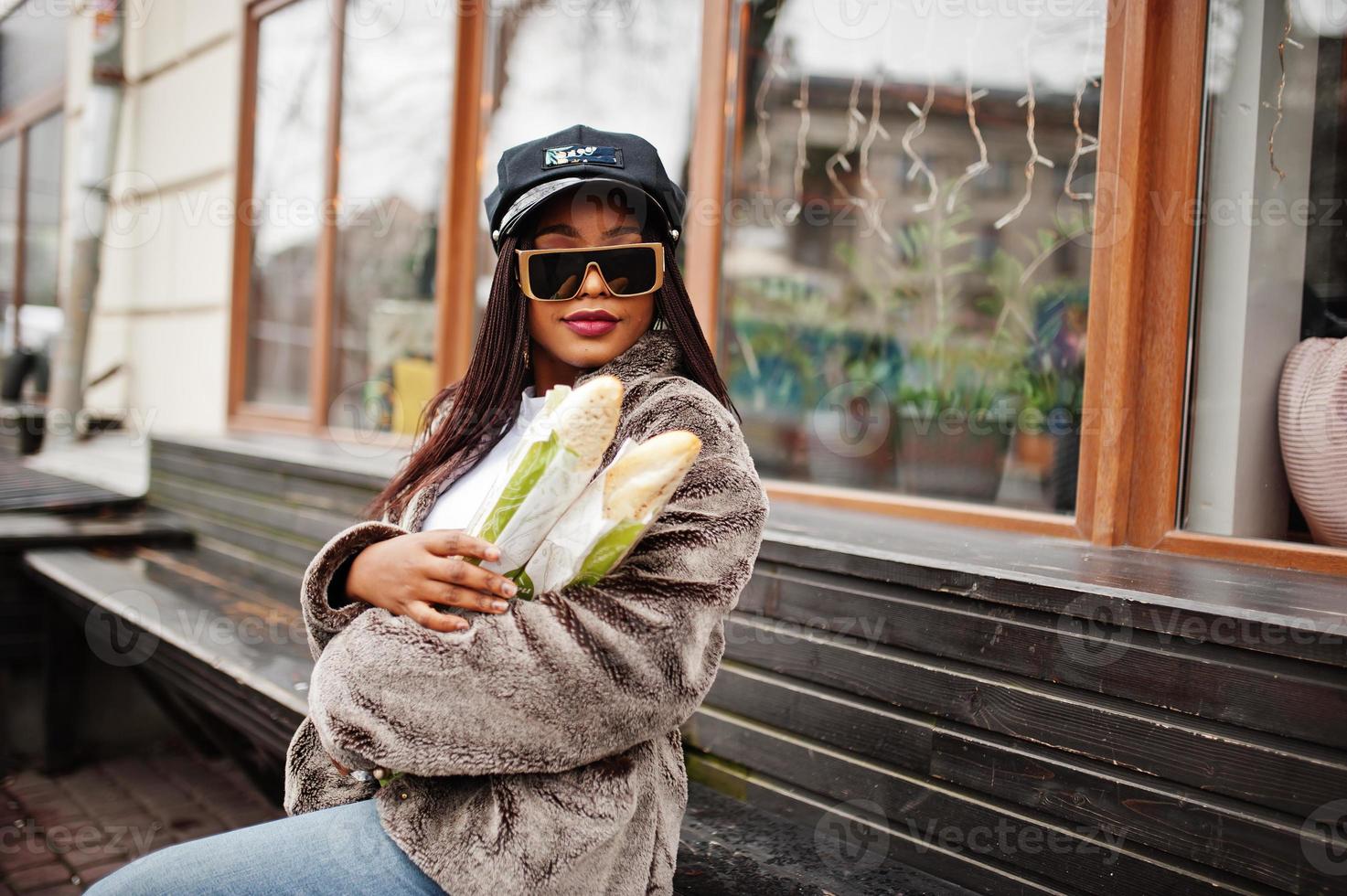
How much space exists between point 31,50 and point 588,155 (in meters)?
10.3

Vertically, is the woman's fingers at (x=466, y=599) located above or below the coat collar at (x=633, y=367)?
below

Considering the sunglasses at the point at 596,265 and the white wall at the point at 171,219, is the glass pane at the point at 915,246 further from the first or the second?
the white wall at the point at 171,219

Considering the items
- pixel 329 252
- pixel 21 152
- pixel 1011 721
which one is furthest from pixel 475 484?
pixel 21 152

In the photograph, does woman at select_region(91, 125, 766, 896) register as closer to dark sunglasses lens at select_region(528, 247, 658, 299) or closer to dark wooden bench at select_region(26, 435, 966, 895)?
dark sunglasses lens at select_region(528, 247, 658, 299)

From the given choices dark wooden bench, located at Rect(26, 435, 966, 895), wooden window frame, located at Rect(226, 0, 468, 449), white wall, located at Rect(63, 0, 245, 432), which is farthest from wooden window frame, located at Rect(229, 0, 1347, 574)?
white wall, located at Rect(63, 0, 245, 432)

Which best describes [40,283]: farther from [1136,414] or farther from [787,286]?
[1136,414]

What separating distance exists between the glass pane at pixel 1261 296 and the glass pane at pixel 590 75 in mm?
2636

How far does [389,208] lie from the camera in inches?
217

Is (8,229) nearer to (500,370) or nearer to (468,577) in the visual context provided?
(500,370)

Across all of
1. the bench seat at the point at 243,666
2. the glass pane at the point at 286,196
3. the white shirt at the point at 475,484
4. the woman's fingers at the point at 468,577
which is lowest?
the bench seat at the point at 243,666

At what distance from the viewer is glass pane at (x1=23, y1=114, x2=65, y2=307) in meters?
9.27

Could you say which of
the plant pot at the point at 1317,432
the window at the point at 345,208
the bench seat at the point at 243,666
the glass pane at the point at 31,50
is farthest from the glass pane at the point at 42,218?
the plant pot at the point at 1317,432

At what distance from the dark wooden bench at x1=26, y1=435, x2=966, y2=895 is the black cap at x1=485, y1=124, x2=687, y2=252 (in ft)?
4.04

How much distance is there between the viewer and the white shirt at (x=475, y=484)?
168 centimetres
